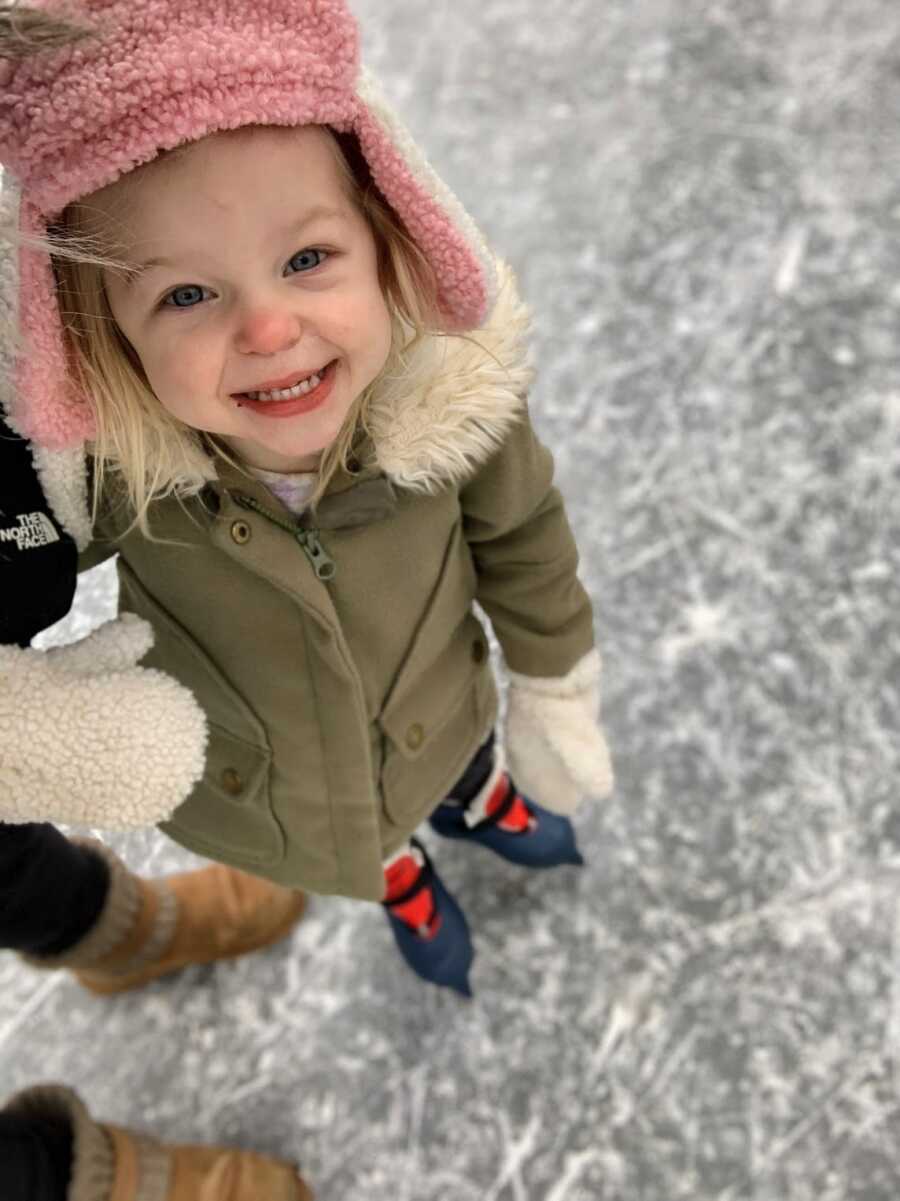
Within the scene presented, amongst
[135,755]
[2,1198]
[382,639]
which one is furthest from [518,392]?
[2,1198]

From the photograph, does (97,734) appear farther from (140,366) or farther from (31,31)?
(31,31)

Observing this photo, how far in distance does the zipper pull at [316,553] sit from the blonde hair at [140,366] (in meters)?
0.03

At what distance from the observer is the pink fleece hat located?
1.38 feet

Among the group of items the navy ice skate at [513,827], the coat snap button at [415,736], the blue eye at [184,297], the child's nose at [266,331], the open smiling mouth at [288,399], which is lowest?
the navy ice skate at [513,827]


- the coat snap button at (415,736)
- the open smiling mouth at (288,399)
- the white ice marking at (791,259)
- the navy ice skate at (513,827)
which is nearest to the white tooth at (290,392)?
the open smiling mouth at (288,399)

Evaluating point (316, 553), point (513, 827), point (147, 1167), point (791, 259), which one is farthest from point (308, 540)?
point (791, 259)

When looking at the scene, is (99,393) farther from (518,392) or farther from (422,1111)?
(422,1111)

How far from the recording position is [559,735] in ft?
2.57

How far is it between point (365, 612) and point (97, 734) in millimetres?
169

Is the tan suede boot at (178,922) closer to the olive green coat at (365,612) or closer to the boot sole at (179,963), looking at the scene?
the boot sole at (179,963)

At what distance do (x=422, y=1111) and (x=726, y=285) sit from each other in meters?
1.04

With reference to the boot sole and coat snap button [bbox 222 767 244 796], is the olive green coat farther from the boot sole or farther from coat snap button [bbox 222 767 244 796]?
the boot sole

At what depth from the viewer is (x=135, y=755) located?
1.94ft

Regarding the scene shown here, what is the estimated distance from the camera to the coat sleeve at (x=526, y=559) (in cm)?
64
